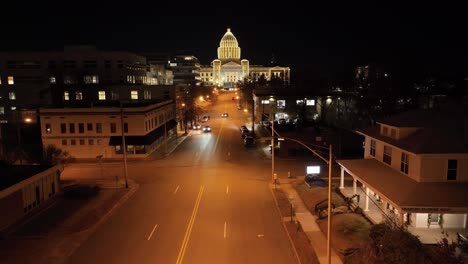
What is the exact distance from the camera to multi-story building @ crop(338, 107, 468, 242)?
21234mm

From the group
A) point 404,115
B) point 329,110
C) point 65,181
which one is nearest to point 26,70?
point 65,181

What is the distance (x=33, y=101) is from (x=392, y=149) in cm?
7875

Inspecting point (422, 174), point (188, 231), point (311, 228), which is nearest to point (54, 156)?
point (188, 231)

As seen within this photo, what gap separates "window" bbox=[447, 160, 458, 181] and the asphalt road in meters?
11.0

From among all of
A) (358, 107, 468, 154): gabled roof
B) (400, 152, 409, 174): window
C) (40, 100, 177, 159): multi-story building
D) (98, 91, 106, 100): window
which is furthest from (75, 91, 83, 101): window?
(400, 152, 409, 174): window

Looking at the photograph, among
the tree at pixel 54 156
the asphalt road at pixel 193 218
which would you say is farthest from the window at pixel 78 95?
the asphalt road at pixel 193 218

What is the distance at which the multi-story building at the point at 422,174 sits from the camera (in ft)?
69.7

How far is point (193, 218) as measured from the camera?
2644cm

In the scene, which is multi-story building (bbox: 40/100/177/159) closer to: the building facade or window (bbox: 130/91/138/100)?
the building facade

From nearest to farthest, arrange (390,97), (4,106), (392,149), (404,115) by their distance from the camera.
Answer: (392,149) < (404,115) < (390,97) < (4,106)

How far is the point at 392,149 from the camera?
27672mm

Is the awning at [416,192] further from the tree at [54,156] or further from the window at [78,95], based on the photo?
the window at [78,95]

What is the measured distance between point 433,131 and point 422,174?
12.1 ft

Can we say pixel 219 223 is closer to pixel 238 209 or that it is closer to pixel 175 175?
pixel 238 209
